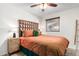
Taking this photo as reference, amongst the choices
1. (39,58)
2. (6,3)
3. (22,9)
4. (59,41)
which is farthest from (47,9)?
(39,58)

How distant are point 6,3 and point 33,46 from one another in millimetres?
762

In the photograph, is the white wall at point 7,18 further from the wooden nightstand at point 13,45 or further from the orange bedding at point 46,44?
the orange bedding at point 46,44

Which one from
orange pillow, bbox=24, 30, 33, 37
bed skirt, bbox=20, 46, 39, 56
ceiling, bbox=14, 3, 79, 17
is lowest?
bed skirt, bbox=20, 46, 39, 56

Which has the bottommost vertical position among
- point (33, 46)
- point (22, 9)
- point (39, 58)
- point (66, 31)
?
point (39, 58)

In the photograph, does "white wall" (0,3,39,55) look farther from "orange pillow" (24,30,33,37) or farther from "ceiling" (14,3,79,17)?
"orange pillow" (24,30,33,37)

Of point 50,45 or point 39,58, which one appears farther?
point 39,58

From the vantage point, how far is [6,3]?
1427 mm

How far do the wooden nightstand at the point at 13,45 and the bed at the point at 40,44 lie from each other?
0.21ft

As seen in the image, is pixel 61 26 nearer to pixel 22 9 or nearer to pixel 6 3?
pixel 22 9

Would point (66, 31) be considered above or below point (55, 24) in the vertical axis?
below

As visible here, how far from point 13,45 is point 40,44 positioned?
0.43m

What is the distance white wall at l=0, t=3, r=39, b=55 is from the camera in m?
1.42

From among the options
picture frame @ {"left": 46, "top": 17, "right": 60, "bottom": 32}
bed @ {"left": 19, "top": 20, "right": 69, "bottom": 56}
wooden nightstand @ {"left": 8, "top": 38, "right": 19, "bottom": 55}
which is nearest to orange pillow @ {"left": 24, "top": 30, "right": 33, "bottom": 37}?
bed @ {"left": 19, "top": 20, "right": 69, "bottom": 56}

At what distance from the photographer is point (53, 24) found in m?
1.50
